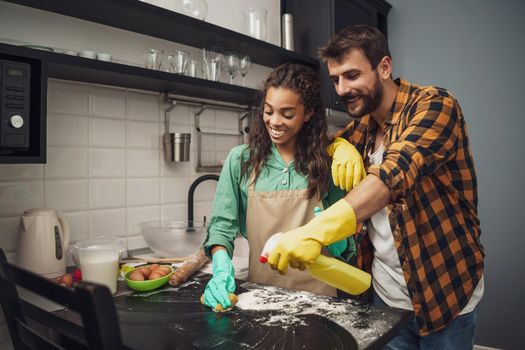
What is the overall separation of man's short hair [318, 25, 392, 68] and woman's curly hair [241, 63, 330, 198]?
10 cm

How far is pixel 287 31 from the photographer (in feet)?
7.55

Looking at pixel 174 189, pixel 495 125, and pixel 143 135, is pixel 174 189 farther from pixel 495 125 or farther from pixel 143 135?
pixel 495 125

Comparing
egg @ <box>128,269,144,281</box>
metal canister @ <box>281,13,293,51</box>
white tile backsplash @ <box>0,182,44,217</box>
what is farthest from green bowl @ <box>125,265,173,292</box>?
metal canister @ <box>281,13,293,51</box>

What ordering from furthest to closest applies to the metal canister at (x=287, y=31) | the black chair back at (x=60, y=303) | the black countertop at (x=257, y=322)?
the metal canister at (x=287, y=31)
the black countertop at (x=257, y=322)
the black chair back at (x=60, y=303)

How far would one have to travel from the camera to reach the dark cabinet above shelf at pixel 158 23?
4.47ft

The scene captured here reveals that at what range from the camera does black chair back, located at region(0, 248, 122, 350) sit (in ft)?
1.56

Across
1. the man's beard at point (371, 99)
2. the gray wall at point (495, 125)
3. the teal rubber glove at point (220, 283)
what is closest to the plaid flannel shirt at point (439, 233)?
the man's beard at point (371, 99)

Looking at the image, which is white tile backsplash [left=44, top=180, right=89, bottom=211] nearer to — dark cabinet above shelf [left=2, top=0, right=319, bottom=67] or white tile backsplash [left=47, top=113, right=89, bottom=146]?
white tile backsplash [left=47, top=113, right=89, bottom=146]

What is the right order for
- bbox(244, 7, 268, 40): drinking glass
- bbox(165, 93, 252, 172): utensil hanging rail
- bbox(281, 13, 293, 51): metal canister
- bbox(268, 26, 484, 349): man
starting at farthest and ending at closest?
bbox(281, 13, 293, 51): metal canister → bbox(244, 7, 268, 40): drinking glass → bbox(165, 93, 252, 172): utensil hanging rail → bbox(268, 26, 484, 349): man

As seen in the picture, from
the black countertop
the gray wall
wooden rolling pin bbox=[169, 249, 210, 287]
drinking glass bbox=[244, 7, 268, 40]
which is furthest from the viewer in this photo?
the gray wall

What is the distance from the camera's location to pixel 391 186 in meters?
0.90

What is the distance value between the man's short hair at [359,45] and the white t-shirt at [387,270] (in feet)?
1.11

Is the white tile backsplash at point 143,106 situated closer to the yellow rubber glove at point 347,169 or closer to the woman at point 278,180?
the woman at point 278,180

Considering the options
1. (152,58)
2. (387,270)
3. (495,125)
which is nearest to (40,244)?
(152,58)
